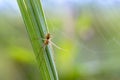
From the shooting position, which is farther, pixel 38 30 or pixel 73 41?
pixel 73 41

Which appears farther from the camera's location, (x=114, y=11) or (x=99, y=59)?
(x=114, y=11)

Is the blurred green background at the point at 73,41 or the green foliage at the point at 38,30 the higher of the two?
the green foliage at the point at 38,30

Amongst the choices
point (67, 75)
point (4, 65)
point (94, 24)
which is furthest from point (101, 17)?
point (4, 65)

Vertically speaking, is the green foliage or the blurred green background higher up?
the green foliage

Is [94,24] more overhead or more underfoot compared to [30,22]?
more underfoot

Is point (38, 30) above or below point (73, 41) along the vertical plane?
above

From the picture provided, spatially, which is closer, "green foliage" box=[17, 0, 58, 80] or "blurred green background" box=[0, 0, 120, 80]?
"green foliage" box=[17, 0, 58, 80]

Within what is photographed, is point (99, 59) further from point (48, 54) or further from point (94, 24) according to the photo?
point (48, 54)

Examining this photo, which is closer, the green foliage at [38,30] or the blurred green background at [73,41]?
the green foliage at [38,30]
